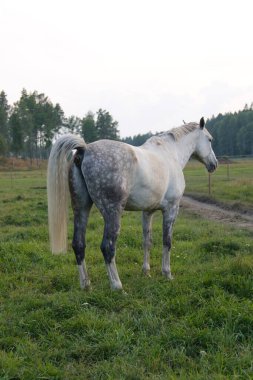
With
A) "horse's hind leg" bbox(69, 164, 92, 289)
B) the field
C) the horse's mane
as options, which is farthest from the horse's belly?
the horse's mane

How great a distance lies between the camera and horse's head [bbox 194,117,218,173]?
23.0 ft

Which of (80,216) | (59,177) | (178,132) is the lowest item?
(80,216)

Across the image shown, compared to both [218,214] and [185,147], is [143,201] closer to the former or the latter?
[185,147]

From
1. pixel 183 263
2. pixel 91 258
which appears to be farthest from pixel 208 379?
pixel 91 258

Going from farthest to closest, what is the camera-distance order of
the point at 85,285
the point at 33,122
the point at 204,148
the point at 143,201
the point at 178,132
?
1. the point at 33,122
2. the point at 204,148
3. the point at 178,132
4. the point at 143,201
5. the point at 85,285

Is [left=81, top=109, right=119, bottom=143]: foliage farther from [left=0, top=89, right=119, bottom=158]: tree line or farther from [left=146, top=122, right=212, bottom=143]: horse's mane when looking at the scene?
[left=146, top=122, right=212, bottom=143]: horse's mane

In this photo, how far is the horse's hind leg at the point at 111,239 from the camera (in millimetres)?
5078

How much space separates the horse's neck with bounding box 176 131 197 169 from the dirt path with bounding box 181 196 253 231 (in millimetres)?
4118

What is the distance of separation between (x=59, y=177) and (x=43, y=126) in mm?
68045

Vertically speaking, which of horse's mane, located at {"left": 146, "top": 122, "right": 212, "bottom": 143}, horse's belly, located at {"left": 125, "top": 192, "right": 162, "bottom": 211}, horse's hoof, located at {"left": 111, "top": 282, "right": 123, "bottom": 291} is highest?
horse's mane, located at {"left": 146, "top": 122, "right": 212, "bottom": 143}

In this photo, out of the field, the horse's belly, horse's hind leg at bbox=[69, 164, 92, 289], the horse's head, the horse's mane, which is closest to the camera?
the field

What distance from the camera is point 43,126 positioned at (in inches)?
2785

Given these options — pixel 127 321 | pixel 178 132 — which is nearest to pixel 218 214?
pixel 178 132

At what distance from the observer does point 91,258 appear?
698cm
